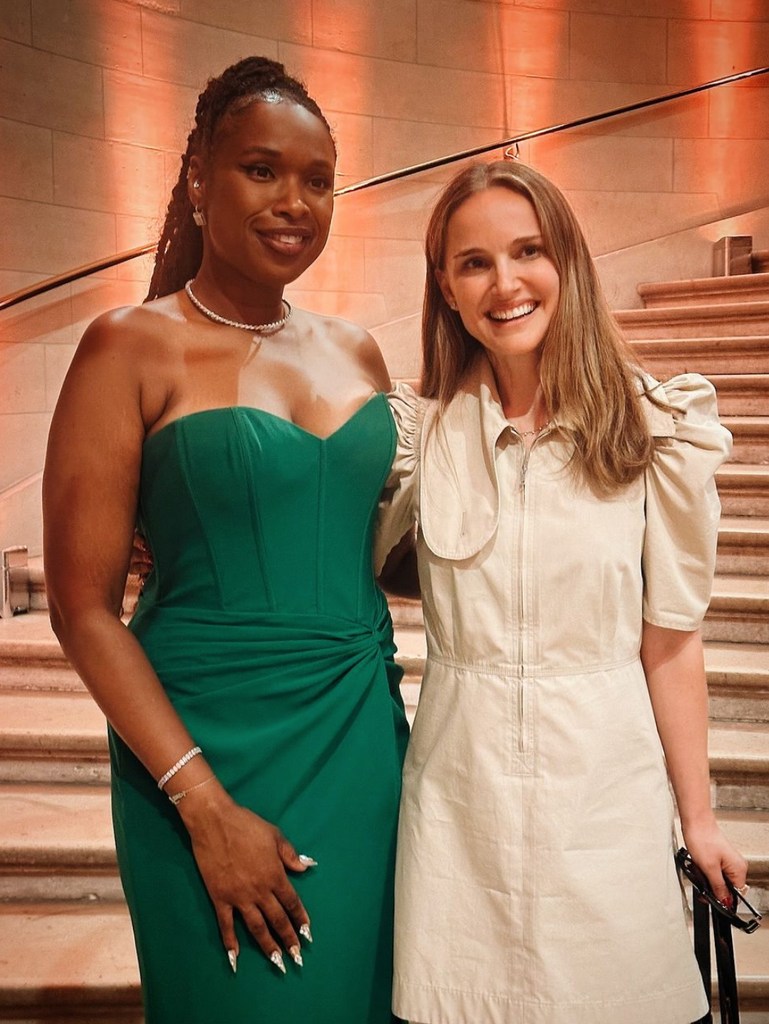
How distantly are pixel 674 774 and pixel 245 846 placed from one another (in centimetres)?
62

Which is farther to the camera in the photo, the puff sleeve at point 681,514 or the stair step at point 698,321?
the stair step at point 698,321

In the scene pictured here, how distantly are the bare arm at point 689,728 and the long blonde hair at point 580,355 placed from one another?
0.26 meters

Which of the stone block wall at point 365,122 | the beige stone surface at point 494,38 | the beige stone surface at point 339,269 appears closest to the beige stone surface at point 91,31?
the stone block wall at point 365,122

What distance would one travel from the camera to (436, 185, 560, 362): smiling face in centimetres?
148

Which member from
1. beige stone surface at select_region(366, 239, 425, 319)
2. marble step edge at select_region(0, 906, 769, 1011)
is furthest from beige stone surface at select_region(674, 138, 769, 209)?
marble step edge at select_region(0, 906, 769, 1011)

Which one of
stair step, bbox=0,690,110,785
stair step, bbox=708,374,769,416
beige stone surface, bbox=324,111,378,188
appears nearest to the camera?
stair step, bbox=0,690,110,785

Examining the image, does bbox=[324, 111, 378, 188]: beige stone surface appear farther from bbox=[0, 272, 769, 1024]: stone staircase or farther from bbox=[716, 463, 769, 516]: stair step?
bbox=[716, 463, 769, 516]: stair step

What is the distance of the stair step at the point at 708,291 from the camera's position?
5520 millimetres

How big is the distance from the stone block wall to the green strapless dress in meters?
3.48

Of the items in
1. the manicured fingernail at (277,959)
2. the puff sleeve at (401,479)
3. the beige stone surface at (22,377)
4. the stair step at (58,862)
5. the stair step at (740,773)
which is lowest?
the stair step at (58,862)

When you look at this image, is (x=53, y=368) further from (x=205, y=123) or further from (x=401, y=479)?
(x=401, y=479)

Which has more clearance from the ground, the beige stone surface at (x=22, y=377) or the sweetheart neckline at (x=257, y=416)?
the beige stone surface at (x=22, y=377)

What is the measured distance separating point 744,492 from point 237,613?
3160mm

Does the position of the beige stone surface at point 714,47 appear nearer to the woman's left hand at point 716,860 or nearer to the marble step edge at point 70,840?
the marble step edge at point 70,840
